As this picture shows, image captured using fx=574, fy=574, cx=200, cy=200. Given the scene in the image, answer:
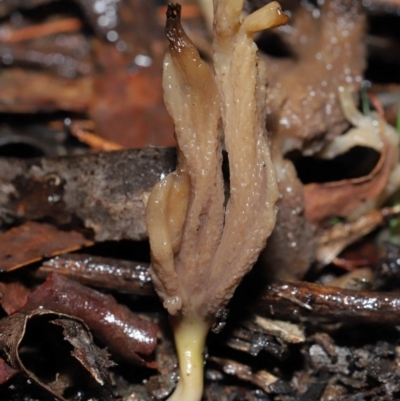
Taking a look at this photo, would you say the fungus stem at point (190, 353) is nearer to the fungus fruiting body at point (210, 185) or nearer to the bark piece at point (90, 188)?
the fungus fruiting body at point (210, 185)

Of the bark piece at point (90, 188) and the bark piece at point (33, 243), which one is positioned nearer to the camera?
the bark piece at point (33, 243)

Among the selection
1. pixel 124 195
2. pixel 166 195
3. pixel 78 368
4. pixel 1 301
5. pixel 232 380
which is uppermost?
pixel 166 195

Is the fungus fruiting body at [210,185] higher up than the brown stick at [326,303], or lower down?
higher up

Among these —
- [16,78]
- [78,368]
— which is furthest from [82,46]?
[78,368]

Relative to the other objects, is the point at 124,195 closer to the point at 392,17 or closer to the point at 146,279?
the point at 146,279

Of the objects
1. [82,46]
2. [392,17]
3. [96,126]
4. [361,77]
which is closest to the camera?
[361,77]

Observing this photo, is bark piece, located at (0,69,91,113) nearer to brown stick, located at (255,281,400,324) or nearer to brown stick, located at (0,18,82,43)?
brown stick, located at (0,18,82,43)

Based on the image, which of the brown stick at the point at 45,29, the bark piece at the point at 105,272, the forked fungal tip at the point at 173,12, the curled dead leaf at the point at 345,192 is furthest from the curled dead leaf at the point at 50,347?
the brown stick at the point at 45,29
